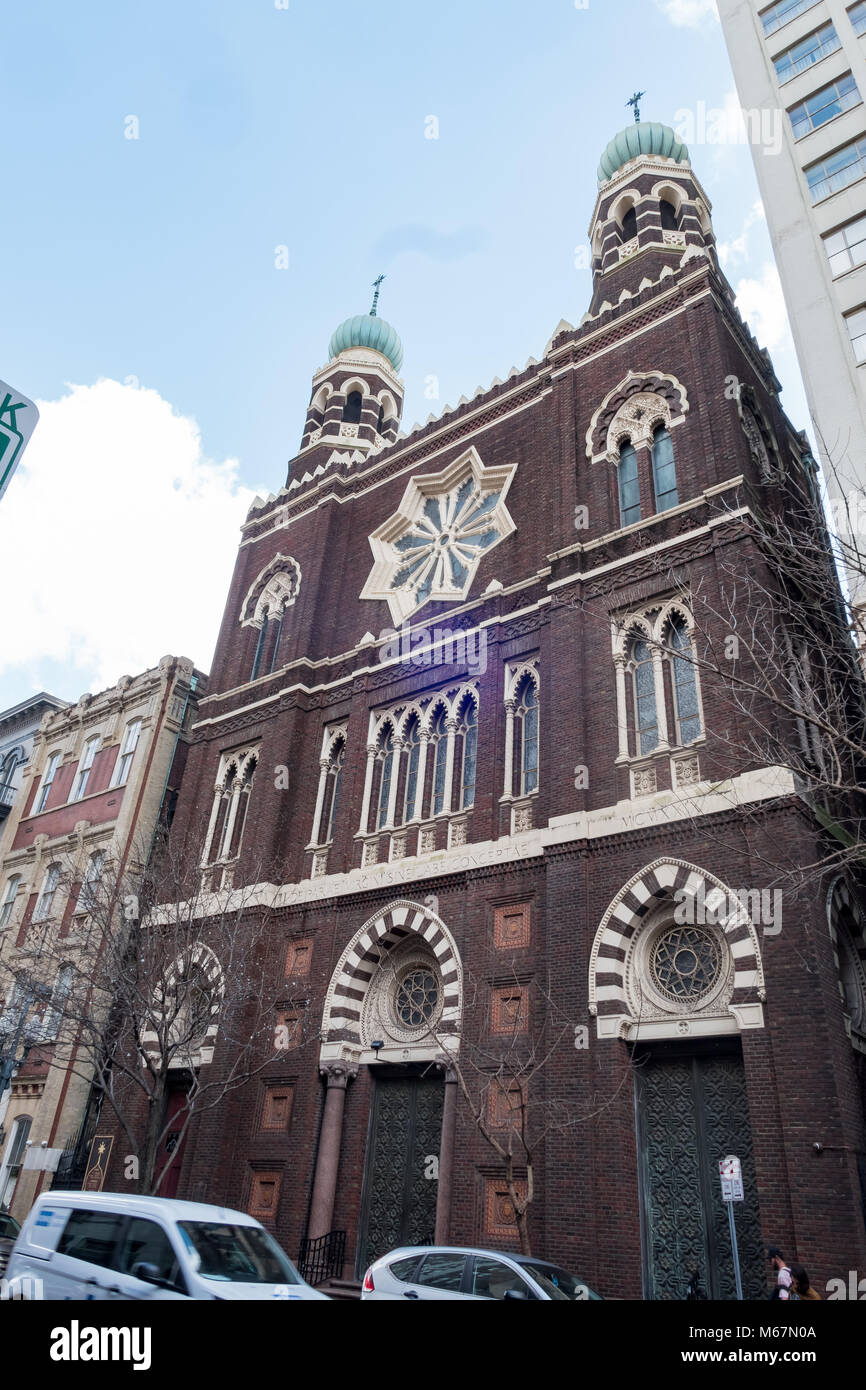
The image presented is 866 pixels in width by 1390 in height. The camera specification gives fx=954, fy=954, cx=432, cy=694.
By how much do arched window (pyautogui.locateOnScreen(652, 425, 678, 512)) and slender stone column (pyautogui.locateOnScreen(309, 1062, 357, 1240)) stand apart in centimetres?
1340

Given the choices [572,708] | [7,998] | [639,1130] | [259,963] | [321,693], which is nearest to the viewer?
[639,1130]

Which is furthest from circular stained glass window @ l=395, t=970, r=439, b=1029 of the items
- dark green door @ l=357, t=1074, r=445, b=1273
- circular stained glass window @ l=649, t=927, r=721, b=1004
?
circular stained glass window @ l=649, t=927, r=721, b=1004

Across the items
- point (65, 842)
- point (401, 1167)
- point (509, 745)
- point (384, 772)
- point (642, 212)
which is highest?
point (642, 212)

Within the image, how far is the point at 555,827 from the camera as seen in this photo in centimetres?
1773

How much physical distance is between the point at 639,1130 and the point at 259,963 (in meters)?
9.99

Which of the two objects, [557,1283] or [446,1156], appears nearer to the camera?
[557,1283]

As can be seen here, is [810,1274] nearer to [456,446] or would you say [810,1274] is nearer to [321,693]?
[321,693]

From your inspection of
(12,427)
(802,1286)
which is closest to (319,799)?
(802,1286)

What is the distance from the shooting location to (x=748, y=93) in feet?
93.5

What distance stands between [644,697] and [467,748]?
4697mm

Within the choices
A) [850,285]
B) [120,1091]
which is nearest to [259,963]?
[120,1091]

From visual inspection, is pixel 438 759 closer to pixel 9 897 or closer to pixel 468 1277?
pixel 468 1277

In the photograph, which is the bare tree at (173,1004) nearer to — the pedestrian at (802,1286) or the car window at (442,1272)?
the car window at (442,1272)
